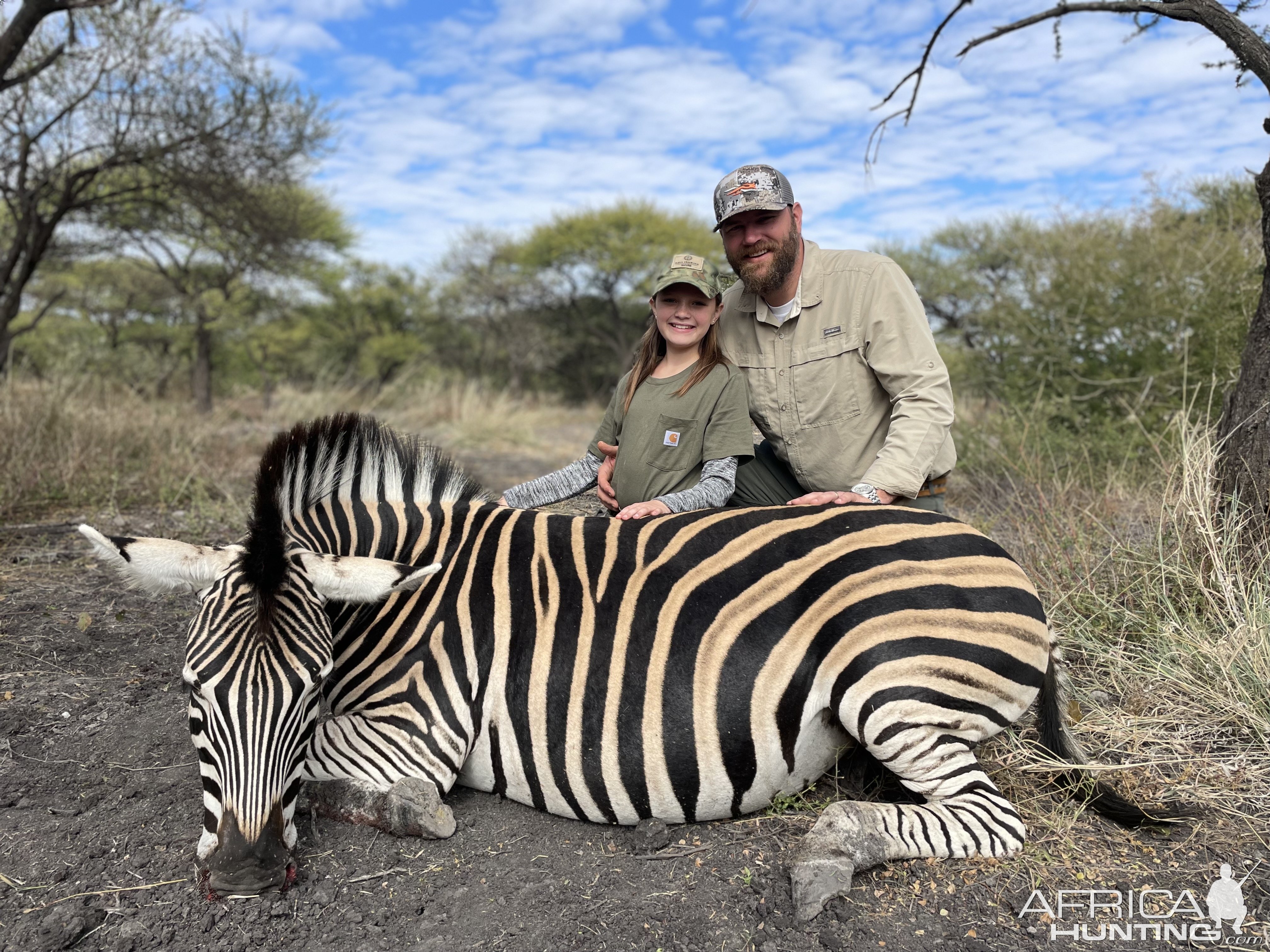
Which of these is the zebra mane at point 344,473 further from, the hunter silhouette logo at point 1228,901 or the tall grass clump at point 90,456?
the tall grass clump at point 90,456

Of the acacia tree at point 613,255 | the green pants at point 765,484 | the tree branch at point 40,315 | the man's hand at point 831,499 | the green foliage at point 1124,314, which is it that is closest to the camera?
the man's hand at point 831,499

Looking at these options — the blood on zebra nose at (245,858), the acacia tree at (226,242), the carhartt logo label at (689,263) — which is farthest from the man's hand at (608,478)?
the acacia tree at (226,242)

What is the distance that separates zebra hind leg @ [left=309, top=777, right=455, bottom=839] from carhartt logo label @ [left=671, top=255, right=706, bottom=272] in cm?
245

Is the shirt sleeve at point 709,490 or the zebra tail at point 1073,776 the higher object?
the shirt sleeve at point 709,490

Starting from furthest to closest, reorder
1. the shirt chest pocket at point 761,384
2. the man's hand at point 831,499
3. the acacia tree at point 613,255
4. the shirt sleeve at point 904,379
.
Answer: the acacia tree at point 613,255 → the shirt chest pocket at point 761,384 → the shirt sleeve at point 904,379 → the man's hand at point 831,499

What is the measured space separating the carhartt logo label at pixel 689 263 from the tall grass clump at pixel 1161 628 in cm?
241

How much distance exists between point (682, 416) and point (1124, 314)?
25.1 feet

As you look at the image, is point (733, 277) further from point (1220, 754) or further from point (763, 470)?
point (1220, 754)

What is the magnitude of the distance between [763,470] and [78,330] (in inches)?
902

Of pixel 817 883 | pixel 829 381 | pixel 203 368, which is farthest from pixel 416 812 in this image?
pixel 203 368

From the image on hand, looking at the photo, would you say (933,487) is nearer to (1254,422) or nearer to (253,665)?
(1254,422)

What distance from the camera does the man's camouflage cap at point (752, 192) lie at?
3.72 meters

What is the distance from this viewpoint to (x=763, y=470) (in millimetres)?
4355

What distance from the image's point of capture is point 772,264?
3.87 metres
